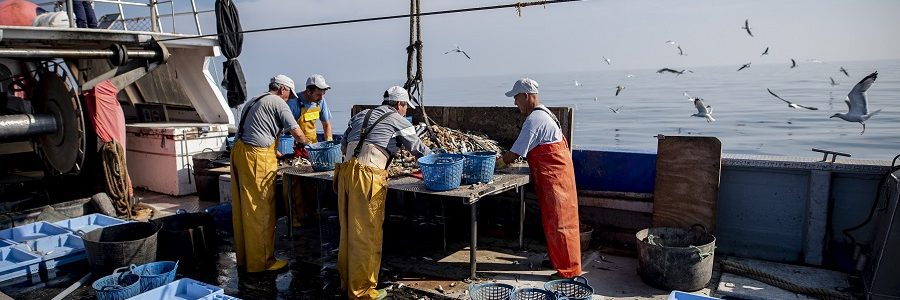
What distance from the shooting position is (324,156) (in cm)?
531

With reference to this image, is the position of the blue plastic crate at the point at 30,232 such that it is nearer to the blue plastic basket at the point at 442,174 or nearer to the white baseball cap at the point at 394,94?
the white baseball cap at the point at 394,94

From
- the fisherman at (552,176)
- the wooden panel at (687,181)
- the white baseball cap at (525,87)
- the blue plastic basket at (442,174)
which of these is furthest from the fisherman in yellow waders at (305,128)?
the wooden panel at (687,181)

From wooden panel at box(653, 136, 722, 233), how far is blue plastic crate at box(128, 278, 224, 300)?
392 centimetres

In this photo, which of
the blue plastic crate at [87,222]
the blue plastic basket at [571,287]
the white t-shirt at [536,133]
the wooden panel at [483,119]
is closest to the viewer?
the blue plastic basket at [571,287]

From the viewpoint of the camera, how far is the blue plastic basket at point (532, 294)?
12.5ft

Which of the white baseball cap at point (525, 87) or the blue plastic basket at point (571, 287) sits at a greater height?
the white baseball cap at point (525, 87)

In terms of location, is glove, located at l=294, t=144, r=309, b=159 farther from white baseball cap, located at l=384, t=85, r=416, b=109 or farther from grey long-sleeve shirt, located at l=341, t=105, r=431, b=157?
white baseball cap, located at l=384, t=85, r=416, b=109

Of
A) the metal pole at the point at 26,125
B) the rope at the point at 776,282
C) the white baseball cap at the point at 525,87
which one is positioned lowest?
the rope at the point at 776,282

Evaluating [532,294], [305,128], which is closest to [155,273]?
[305,128]

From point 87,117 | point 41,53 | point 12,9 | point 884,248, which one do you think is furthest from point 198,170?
point 884,248

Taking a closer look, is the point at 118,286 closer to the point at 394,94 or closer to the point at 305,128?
the point at 394,94

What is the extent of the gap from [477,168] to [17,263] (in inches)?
160

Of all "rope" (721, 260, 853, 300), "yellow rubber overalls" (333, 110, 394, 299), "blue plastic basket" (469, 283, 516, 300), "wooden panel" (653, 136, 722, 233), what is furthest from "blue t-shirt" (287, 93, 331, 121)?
"rope" (721, 260, 853, 300)

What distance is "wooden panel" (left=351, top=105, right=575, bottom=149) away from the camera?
6227 mm
